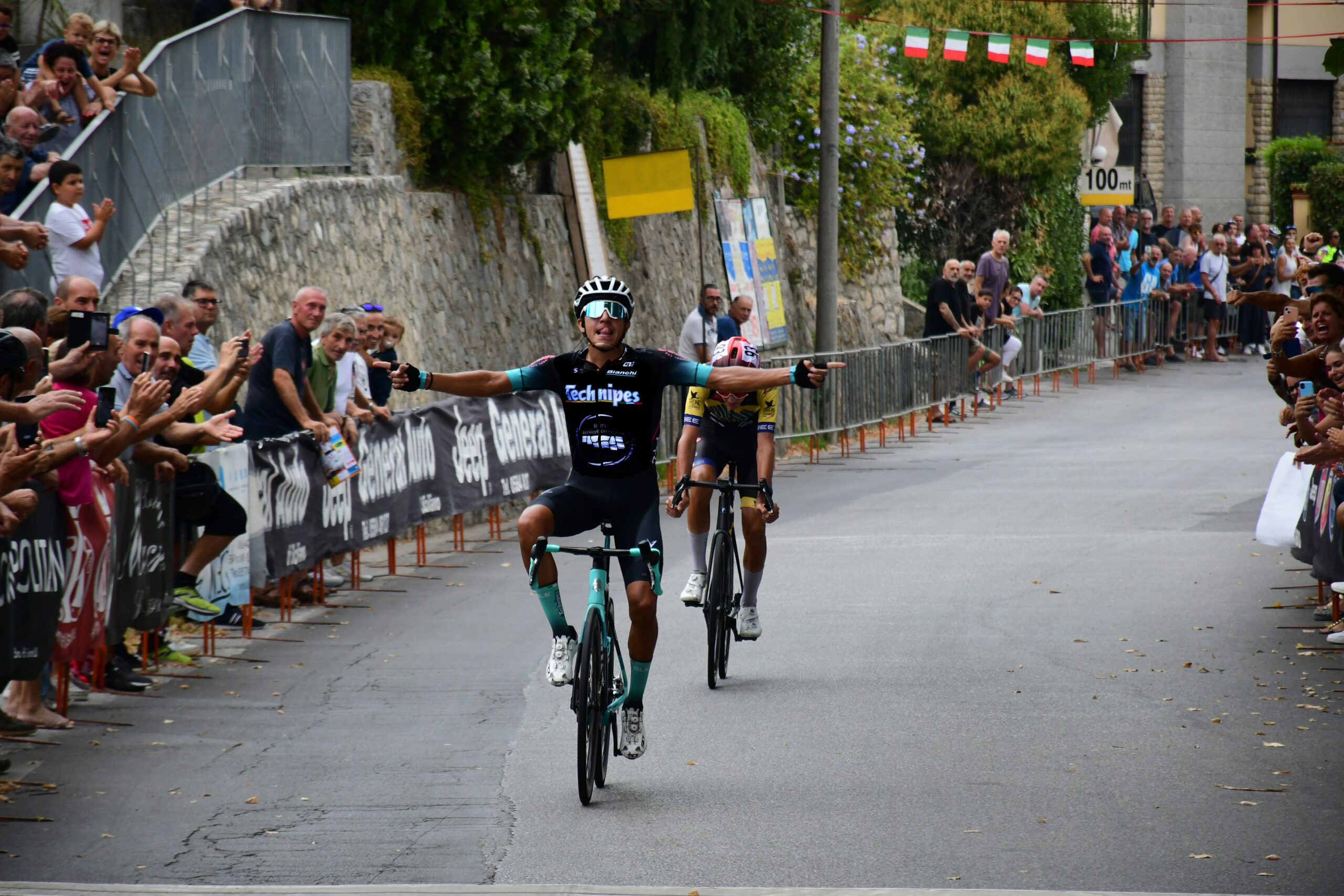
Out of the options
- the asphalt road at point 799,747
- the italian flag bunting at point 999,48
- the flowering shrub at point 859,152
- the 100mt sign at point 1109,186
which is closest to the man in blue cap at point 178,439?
the asphalt road at point 799,747

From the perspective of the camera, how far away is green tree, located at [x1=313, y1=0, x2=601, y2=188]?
19078 millimetres

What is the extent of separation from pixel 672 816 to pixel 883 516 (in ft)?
33.7

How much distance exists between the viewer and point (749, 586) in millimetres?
10766

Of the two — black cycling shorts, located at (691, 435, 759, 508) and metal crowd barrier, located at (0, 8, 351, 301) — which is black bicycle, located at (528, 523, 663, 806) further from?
metal crowd barrier, located at (0, 8, 351, 301)

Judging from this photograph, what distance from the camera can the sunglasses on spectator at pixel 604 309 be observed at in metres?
7.90

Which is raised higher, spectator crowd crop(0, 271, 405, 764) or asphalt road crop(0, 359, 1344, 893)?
spectator crowd crop(0, 271, 405, 764)

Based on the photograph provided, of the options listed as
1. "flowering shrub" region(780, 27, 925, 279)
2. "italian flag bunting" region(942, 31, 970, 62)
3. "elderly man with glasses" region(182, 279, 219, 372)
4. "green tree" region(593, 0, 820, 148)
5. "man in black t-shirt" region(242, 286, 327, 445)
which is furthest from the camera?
"flowering shrub" region(780, 27, 925, 279)

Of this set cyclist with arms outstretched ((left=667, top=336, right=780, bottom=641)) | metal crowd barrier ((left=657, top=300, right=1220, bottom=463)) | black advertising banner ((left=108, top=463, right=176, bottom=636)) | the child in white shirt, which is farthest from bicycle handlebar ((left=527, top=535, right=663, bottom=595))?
metal crowd barrier ((left=657, top=300, right=1220, bottom=463))

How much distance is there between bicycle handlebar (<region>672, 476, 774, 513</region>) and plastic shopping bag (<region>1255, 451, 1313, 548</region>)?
4.29 metres

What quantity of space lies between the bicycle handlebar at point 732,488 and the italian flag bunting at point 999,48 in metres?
18.9

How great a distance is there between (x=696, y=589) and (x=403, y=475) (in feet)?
15.9

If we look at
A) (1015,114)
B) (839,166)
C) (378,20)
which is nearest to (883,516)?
(378,20)

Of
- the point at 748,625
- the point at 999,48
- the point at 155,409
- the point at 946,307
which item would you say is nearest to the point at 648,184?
the point at 946,307

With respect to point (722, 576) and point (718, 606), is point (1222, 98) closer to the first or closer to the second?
point (722, 576)
